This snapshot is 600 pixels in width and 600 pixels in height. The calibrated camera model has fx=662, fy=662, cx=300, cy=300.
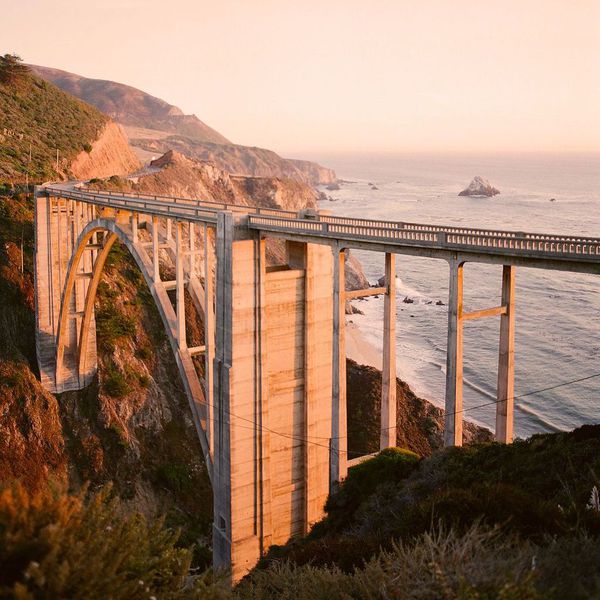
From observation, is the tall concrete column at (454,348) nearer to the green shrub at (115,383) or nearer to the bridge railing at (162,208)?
the bridge railing at (162,208)

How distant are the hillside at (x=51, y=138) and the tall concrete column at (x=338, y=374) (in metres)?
39.3

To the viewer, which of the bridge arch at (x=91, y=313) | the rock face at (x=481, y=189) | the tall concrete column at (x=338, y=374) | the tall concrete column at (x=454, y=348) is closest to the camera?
the tall concrete column at (x=454, y=348)

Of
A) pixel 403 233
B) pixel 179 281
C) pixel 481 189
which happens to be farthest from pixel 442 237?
pixel 481 189

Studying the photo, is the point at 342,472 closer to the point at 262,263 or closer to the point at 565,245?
the point at 262,263

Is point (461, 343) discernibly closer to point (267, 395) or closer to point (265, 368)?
point (265, 368)

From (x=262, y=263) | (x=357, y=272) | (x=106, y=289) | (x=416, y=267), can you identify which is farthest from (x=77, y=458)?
(x=416, y=267)

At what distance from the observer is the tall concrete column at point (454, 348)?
1714cm

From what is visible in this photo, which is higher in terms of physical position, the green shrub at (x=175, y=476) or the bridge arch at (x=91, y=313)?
the bridge arch at (x=91, y=313)

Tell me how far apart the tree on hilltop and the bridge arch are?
149 ft

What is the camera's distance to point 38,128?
226 ft

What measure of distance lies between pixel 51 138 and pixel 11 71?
12.8 meters

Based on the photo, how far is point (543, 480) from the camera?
661 inches

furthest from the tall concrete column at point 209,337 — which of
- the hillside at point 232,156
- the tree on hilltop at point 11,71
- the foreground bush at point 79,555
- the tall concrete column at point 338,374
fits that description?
the hillside at point 232,156

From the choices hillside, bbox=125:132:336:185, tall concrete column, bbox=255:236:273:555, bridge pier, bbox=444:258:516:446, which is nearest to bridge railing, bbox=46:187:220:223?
tall concrete column, bbox=255:236:273:555
